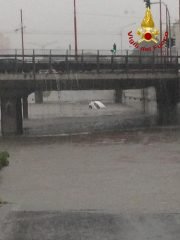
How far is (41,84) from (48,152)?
44.7 feet

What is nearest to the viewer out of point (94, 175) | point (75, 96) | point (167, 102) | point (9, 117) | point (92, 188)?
point (92, 188)

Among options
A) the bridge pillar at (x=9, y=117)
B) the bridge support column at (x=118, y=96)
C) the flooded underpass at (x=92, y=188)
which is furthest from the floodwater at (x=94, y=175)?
the bridge support column at (x=118, y=96)

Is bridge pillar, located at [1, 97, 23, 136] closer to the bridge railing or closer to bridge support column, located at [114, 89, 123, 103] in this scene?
the bridge railing

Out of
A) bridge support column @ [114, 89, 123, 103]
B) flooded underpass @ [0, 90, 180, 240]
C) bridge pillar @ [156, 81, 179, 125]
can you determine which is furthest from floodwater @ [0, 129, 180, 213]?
bridge support column @ [114, 89, 123, 103]

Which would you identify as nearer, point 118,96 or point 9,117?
point 9,117

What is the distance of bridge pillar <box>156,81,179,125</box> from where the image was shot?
178ft

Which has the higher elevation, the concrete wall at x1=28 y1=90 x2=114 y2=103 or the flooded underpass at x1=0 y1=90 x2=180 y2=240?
the flooded underpass at x1=0 y1=90 x2=180 y2=240

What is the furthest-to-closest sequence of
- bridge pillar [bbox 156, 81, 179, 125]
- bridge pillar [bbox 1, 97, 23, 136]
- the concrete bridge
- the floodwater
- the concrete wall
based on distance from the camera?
the concrete wall, bridge pillar [bbox 156, 81, 179, 125], bridge pillar [bbox 1, 97, 23, 136], the concrete bridge, the floodwater

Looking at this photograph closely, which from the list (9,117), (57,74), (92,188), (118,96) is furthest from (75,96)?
(92,188)

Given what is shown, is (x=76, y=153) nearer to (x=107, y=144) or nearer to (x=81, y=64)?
(x=107, y=144)

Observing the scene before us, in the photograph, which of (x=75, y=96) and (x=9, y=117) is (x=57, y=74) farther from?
(x=75, y=96)

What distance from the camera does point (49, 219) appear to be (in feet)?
43.2

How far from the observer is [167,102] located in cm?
5828

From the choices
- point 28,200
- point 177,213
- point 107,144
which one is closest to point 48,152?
point 107,144
